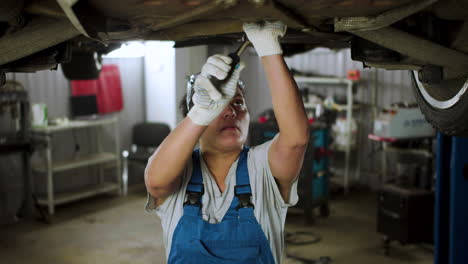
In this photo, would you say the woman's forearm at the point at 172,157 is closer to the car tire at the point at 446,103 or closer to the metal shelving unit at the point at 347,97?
the car tire at the point at 446,103

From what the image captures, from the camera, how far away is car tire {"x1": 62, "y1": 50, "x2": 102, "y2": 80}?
2283 millimetres

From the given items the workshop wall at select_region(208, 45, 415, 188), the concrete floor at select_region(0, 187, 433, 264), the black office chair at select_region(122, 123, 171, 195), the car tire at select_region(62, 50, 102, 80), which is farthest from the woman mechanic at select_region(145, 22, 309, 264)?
the workshop wall at select_region(208, 45, 415, 188)

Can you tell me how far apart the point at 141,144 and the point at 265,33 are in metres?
4.67

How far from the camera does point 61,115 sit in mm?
5102

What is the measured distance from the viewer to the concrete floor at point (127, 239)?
3627mm

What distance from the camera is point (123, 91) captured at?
5742 mm

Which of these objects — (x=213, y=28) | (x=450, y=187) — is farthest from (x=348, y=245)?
(x=213, y=28)

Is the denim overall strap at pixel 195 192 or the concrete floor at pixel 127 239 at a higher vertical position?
the denim overall strap at pixel 195 192

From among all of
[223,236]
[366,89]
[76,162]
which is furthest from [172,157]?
[366,89]

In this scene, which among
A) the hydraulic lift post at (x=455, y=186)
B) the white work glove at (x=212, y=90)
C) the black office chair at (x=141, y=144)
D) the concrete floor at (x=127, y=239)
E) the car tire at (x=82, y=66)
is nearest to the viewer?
the white work glove at (x=212, y=90)

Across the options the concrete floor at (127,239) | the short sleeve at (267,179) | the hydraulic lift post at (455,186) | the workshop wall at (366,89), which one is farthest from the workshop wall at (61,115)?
the hydraulic lift post at (455,186)

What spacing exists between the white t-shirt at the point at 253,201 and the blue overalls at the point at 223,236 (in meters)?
0.02

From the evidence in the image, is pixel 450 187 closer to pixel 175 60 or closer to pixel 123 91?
pixel 175 60

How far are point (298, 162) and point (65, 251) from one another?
294 centimetres
